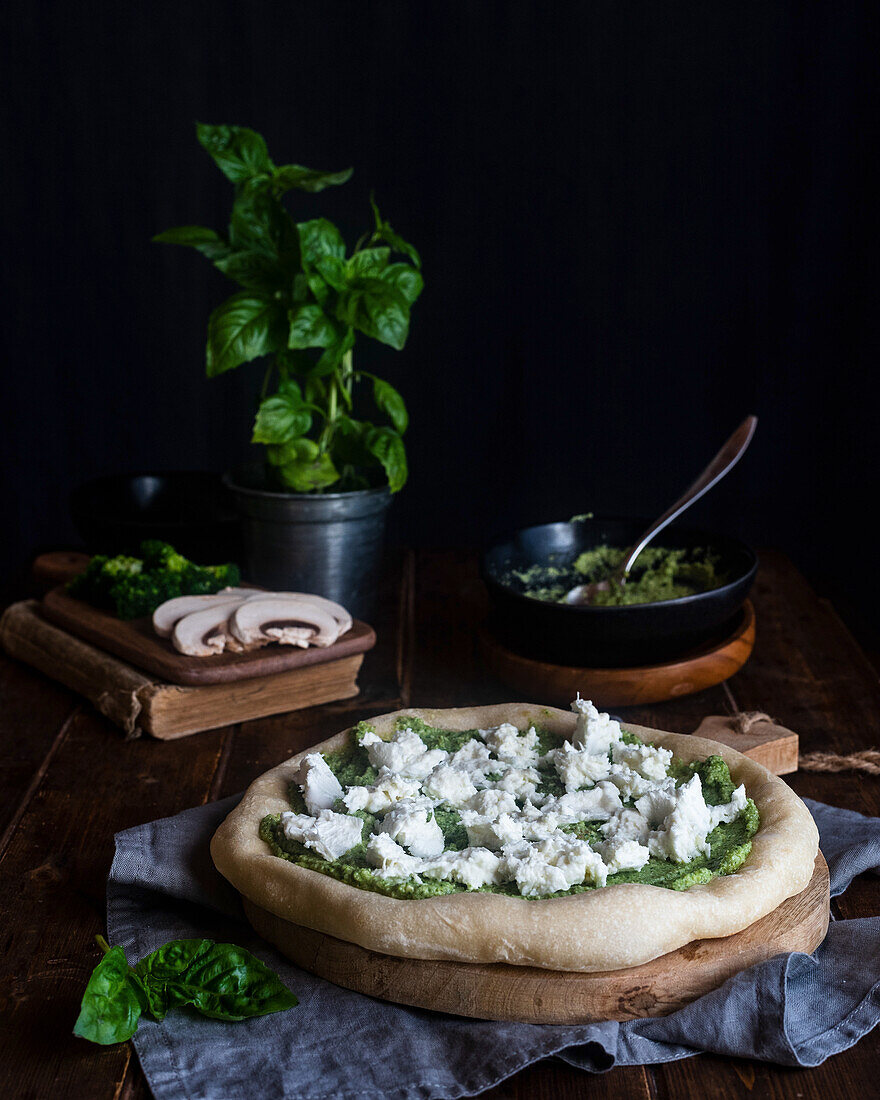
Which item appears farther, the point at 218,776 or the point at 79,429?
the point at 79,429

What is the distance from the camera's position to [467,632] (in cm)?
272

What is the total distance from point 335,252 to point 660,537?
1040mm

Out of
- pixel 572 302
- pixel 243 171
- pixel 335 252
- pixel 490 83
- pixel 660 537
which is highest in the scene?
pixel 490 83

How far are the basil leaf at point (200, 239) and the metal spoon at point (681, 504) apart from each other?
1156 mm

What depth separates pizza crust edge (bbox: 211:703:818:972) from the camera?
1219 millimetres

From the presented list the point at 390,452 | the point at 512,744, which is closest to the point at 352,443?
the point at 390,452

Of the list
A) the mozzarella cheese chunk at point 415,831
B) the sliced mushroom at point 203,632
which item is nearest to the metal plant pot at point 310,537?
the sliced mushroom at point 203,632

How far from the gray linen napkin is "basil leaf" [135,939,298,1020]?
23mm

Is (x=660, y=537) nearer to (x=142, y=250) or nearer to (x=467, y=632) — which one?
(x=467, y=632)

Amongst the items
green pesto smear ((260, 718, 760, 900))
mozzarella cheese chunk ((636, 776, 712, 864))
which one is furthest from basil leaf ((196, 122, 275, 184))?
mozzarella cheese chunk ((636, 776, 712, 864))

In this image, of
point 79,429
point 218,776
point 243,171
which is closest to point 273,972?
point 218,776

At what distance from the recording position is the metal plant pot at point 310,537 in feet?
8.30

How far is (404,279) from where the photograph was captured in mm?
2477

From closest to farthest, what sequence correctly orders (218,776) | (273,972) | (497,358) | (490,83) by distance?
1. (273,972)
2. (218,776)
3. (490,83)
4. (497,358)
